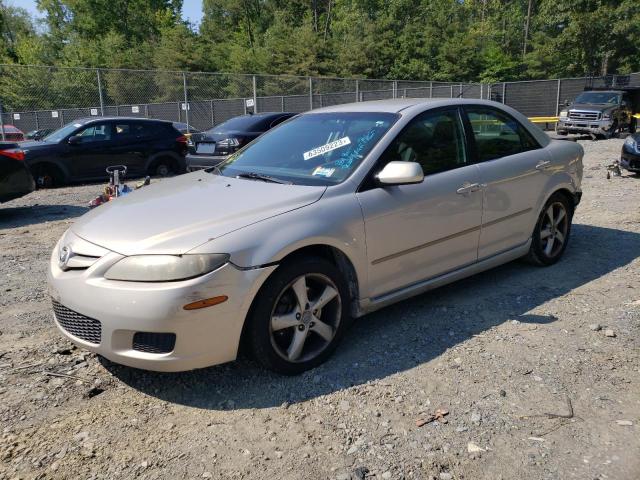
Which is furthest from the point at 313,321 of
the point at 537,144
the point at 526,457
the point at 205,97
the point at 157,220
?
the point at 205,97

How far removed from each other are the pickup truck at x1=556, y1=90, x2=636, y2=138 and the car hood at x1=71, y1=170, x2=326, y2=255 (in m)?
18.7

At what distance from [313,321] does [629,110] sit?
20.7 meters

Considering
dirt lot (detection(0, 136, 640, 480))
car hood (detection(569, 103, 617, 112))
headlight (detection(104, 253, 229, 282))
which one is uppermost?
car hood (detection(569, 103, 617, 112))

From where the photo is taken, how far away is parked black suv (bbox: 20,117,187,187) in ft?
36.4

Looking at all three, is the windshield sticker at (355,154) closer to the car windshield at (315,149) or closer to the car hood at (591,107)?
the car windshield at (315,149)

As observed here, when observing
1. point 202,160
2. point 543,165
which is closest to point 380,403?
point 543,165

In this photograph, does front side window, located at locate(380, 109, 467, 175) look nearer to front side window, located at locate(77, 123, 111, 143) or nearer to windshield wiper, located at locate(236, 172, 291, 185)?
windshield wiper, located at locate(236, 172, 291, 185)

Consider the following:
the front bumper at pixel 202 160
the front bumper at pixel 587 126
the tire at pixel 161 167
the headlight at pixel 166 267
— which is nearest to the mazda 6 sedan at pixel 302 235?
the headlight at pixel 166 267

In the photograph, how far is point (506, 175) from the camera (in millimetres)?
4496

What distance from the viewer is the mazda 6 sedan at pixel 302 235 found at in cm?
289

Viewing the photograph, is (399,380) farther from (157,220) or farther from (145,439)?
(157,220)

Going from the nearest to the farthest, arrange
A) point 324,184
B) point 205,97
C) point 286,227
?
point 286,227, point 324,184, point 205,97

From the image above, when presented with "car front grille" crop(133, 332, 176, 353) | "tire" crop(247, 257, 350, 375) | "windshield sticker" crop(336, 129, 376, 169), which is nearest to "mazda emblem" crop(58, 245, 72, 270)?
"car front grille" crop(133, 332, 176, 353)

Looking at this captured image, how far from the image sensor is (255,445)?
269 cm
